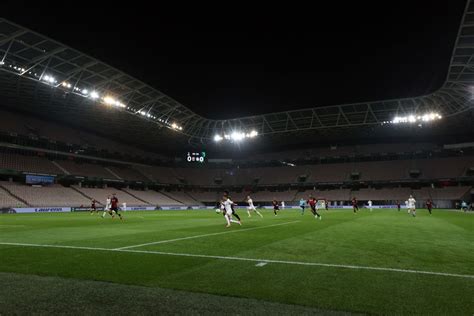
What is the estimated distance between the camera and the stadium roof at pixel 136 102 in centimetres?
3772

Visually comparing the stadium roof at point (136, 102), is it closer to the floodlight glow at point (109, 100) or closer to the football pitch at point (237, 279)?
the floodlight glow at point (109, 100)

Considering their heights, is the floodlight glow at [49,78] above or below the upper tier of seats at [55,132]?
above

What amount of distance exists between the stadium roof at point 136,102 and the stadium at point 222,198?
0.94 feet

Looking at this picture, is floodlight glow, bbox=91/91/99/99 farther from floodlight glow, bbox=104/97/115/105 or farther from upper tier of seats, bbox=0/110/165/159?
upper tier of seats, bbox=0/110/165/159

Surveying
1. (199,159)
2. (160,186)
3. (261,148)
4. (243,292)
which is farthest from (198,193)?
(243,292)

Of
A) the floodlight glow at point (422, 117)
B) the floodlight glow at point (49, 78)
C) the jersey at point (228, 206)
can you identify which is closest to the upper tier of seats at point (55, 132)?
the floodlight glow at point (49, 78)

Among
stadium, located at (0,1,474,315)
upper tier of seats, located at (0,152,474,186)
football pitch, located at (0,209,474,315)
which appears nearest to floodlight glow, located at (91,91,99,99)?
stadium, located at (0,1,474,315)

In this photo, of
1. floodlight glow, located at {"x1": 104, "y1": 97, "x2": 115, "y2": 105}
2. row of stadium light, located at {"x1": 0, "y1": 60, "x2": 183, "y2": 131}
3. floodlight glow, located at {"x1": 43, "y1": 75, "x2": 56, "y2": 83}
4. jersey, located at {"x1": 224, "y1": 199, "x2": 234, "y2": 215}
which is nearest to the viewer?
jersey, located at {"x1": 224, "y1": 199, "x2": 234, "y2": 215}

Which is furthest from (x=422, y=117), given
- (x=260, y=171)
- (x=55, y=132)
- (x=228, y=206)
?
(x=55, y=132)

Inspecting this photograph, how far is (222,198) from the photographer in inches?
2948

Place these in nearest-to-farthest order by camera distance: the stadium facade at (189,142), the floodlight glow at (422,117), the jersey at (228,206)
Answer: the jersey at (228,206)
the stadium facade at (189,142)
the floodlight glow at (422,117)

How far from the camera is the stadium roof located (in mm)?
37719

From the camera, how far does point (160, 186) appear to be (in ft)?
294

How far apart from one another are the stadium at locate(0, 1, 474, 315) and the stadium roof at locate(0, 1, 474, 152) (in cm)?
29
